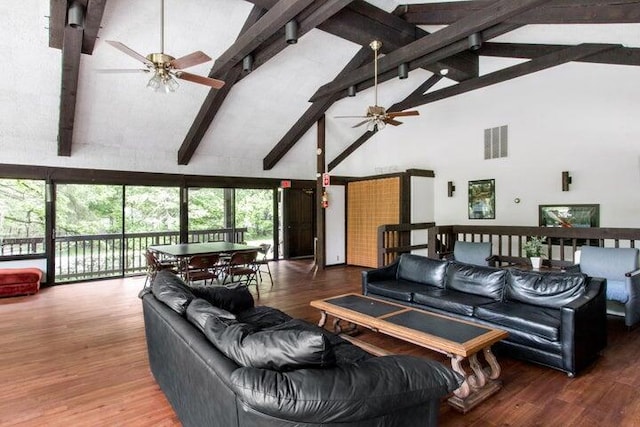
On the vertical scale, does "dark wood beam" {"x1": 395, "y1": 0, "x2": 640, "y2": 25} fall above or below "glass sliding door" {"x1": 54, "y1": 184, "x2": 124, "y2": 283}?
above

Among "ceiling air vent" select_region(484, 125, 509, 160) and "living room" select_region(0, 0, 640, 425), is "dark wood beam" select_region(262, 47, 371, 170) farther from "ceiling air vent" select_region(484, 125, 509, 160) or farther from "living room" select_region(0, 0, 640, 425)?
"ceiling air vent" select_region(484, 125, 509, 160)

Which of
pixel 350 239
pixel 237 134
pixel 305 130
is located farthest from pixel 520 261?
pixel 237 134

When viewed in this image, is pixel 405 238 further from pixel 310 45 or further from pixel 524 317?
pixel 524 317

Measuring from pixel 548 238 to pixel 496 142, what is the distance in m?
2.18

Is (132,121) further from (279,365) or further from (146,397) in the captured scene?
(279,365)

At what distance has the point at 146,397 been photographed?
8.64ft

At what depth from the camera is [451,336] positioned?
8.57 feet

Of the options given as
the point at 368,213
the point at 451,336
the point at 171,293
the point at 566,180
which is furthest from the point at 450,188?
the point at 171,293

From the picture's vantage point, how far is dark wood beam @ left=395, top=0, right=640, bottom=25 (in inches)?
151

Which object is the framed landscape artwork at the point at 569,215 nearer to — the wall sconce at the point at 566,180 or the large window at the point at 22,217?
the wall sconce at the point at 566,180

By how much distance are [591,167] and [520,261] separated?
186 cm

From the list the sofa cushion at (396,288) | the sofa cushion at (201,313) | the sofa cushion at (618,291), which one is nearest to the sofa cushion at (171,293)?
the sofa cushion at (201,313)

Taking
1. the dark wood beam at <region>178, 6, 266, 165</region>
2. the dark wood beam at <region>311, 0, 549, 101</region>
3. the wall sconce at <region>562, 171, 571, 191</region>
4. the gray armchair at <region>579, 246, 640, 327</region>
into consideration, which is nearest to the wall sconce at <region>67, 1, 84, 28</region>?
the dark wood beam at <region>178, 6, 266, 165</region>

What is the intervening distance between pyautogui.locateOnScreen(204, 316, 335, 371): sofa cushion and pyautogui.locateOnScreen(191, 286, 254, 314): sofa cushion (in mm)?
1568
